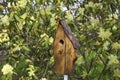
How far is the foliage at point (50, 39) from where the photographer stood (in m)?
3.02

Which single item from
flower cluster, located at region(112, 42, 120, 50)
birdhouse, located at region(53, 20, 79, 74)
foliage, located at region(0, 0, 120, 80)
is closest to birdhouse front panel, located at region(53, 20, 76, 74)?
birdhouse, located at region(53, 20, 79, 74)

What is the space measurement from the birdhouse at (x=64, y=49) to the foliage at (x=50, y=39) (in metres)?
0.29

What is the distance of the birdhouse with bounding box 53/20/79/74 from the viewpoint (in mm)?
2633

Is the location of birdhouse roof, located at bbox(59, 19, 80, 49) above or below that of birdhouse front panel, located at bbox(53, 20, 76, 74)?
above

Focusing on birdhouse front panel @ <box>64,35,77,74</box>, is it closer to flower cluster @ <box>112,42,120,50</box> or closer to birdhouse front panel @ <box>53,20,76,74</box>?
→ birdhouse front panel @ <box>53,20,76,74</box>

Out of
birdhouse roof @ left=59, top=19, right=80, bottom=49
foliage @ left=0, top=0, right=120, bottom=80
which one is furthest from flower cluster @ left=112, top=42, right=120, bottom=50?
birdhouse roof @ left=59, top=19, right=80, bottom=49

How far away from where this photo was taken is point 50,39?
3.13 m

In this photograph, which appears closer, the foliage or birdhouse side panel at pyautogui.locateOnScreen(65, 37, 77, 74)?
birdhouse side panel at pyautogui.locateOnScreen(65, 37, 77, 74)

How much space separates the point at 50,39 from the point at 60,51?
0.40 meters

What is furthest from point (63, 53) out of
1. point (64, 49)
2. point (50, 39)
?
point (50, 39)

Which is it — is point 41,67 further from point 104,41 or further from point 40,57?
point 104,41

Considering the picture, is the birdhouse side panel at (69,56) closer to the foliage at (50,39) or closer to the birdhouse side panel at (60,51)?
the birdhouse side panel at (60,51)

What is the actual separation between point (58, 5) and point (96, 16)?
2.04 feet

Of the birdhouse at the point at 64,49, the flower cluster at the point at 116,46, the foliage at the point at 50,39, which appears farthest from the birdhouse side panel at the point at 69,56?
the flower cluster at the point at 116,46
